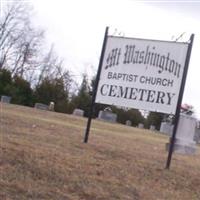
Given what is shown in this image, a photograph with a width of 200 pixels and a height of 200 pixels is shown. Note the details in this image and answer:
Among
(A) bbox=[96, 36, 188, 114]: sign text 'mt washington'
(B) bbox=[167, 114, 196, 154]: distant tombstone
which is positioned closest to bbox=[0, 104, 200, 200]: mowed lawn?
(A) bbox=[96, 36, 188, 114]: sign text 'mt washington'

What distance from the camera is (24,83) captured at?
164 feet

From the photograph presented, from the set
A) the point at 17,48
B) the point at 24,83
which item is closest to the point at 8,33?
the point at 17,48

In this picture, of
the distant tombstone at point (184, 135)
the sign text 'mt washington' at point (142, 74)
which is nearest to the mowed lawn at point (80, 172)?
the sign text 'mt washington' at point (142, 74)

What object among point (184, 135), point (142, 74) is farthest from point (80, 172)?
point (184, 135)

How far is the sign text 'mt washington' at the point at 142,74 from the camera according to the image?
39.3 feet

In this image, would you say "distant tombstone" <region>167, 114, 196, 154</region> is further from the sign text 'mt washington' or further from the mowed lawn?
the sign text 'mt washington'

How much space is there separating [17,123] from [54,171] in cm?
598

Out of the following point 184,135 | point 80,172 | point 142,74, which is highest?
point 142,74

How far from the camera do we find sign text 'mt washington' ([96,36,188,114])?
12.0m

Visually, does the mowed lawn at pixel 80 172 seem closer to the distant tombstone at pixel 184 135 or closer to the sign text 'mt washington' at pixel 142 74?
the sign text 'mt washington' at pixel 142 74

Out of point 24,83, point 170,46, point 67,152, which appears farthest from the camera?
point 24,83

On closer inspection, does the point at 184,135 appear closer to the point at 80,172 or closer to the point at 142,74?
the point at 142,74

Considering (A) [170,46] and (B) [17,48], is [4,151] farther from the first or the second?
(B) [17,48]

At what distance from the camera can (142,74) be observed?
12289 millimetres
